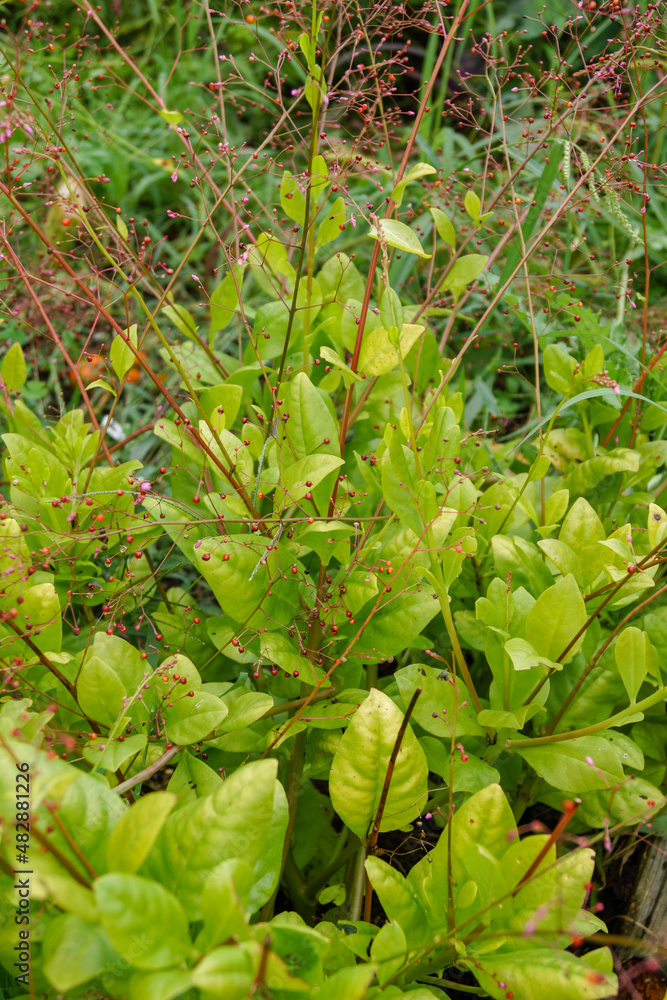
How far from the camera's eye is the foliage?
28.8 inches

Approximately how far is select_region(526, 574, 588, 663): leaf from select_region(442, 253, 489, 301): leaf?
0.61 m

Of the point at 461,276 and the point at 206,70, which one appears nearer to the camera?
the point at 461,276

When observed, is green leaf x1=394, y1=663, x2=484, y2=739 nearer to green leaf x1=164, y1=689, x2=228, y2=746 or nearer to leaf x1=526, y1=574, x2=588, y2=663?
leaf x1=526, y1=574, x2=588, y2=663

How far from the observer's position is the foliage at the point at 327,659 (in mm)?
730

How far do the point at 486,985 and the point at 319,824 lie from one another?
470 mm

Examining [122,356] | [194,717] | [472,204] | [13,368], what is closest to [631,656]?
[194,717]

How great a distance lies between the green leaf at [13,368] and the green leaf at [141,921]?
104cm

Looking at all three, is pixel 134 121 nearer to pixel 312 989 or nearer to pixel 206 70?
pixel 206 70

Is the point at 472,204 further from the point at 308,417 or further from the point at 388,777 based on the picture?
the point at 388,777

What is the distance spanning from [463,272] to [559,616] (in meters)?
0.68

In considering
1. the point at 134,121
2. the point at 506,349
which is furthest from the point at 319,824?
the point at 134,121

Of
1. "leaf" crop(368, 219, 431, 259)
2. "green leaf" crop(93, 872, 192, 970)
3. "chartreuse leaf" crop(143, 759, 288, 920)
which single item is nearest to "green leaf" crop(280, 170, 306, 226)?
"leaf" crop(368, 219, 431, 259)

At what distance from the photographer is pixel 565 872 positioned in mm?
833

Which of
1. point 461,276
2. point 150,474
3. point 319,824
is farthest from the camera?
point 150,474
